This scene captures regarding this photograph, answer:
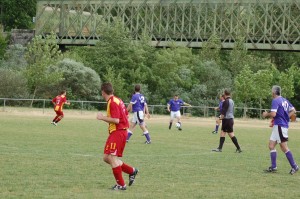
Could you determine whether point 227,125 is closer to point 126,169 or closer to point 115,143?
point 126,169

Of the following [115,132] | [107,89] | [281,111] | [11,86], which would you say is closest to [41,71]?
[11,86]

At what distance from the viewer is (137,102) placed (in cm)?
2747

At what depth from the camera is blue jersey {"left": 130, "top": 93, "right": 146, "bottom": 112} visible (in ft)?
89.8

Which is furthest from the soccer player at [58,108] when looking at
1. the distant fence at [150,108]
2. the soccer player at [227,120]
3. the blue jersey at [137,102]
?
the distant fence at [150,108]

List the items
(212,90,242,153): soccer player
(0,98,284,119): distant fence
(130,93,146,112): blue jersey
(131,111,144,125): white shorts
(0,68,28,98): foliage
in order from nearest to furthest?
(212,90,242,153): soccer player → (130,93,146,112): blue jersey → (131,111,144,125): white shorts → (0,98,284,119): distant fence → (0,68,28,98): foliage

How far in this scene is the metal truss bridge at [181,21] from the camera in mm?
83812

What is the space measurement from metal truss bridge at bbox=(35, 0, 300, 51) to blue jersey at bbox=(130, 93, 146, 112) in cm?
5397

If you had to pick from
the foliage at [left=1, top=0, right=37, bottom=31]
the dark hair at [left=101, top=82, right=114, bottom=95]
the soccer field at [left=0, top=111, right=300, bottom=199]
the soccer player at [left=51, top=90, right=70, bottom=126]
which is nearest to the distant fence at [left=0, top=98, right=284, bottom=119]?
the soccer player at [left=51, top=90, right=70, bottom=126]

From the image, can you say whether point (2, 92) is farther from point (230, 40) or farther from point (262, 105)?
point (230, 40)

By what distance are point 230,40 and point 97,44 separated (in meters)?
15.1

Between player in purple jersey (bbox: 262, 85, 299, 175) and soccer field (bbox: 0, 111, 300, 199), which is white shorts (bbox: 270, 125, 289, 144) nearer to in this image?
player in purple jersey (bbox: 262, 85, 299, 175)

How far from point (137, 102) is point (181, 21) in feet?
209

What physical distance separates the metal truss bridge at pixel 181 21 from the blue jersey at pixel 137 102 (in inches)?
2125

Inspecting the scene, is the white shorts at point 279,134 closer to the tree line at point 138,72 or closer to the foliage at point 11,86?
the foliage at point 11,86
